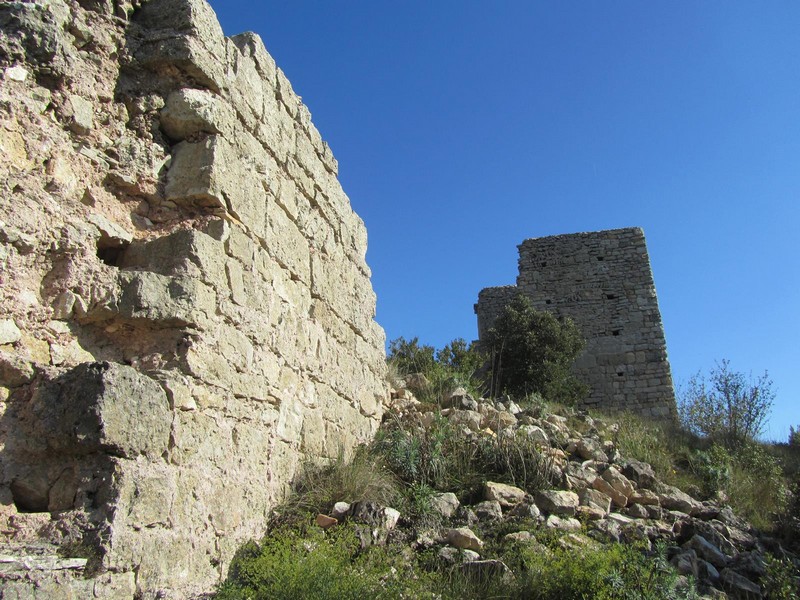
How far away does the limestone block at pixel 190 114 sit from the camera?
3693 mm

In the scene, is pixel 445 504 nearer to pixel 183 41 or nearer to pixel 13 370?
pixel 13 370

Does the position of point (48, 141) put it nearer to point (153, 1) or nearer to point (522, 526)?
point (153, 1)

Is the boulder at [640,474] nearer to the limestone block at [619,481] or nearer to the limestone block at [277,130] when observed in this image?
the limestone block at [619,481]

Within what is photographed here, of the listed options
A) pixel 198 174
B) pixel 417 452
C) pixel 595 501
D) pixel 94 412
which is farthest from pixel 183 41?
pixel 595 501

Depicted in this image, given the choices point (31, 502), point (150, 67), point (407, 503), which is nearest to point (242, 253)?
point (150, 67)

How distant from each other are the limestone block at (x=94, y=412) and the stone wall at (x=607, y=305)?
13460 mm

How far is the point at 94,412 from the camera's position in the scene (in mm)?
2656

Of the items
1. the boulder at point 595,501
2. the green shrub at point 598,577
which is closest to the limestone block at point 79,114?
the green shrub at point 598,577

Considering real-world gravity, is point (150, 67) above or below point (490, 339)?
below

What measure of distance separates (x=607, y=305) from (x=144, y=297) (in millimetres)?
14229

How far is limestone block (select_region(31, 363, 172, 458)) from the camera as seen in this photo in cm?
266

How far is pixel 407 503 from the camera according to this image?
15.1 feet

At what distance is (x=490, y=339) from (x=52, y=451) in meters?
12.4

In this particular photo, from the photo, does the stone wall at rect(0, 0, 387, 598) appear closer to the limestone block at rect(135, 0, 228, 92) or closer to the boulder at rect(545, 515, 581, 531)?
the limestone block at rect(135, 0, 228, 92)
